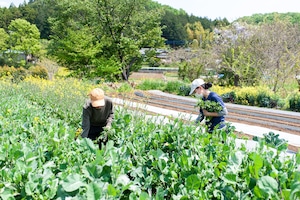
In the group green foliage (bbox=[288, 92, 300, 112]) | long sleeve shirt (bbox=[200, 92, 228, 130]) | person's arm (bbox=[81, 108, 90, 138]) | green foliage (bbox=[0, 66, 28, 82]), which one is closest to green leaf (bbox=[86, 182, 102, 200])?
person's arm (bbox=[81, 108, 90, 138])

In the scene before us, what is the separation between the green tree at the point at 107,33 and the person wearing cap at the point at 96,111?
18.7 metres

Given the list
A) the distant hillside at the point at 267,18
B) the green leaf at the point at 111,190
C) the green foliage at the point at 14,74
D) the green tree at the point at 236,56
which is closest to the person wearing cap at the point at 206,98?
the green leaf at the point at 111,190

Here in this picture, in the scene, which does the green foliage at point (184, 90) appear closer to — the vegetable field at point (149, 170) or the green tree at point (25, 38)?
the vegetable field at point (149, 170)

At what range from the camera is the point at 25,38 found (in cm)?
3841

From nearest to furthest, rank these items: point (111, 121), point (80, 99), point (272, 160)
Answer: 1. point (272, 160)
2. point (111, 121)
3. point (80, 99)

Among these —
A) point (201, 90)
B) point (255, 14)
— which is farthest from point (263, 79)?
point (255, 14)

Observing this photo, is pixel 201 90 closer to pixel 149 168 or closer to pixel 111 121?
pixel 111 121

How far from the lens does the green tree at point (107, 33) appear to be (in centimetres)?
2350

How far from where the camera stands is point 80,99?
7641mm

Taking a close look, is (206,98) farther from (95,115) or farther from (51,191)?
(51,191)

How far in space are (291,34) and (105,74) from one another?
1191 centimetres

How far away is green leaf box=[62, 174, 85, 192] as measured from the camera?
64.6 inches

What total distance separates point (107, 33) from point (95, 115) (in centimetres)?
2121

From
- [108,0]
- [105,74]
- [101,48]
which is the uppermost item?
[108,0]
